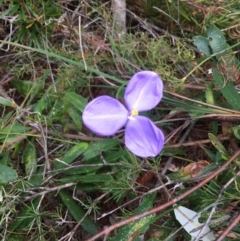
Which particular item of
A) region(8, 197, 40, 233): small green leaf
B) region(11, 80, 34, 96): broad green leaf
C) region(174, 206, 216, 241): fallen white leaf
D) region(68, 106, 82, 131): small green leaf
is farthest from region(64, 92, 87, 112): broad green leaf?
region(174, 206, 216, 241): fallen white leaf

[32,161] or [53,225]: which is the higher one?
[32,161]

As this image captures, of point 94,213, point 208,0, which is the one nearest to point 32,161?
point 94,213

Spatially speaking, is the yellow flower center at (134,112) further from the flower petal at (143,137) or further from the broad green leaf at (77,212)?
the broad green leaf at (77,212)

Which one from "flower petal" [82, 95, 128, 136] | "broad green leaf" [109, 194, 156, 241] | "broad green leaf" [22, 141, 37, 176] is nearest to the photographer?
"flower petal" [82, 95, 128, 136]

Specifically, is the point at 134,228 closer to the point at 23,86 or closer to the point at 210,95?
the point at 210,95

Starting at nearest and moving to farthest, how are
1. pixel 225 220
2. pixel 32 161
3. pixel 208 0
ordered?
pixel 225 220 → pixel 32 161 → pixel 208 0

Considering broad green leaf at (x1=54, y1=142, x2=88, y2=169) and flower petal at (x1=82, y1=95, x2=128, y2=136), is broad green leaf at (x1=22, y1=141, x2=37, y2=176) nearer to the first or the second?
broad green leaf at (x1=54, y1=142, x2=88, y2=169)

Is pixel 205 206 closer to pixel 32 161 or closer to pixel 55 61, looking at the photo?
pixel 32 161
